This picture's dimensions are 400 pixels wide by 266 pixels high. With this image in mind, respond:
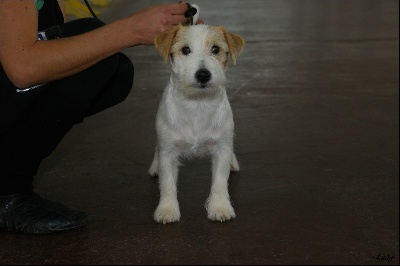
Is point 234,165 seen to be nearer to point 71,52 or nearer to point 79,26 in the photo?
point 79,26

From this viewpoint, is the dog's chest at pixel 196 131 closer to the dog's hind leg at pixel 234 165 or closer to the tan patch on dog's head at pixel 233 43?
the tan patch on dog's head at pixel 233 43

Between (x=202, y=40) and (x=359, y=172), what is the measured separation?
132 cm

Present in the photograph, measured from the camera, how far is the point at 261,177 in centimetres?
427

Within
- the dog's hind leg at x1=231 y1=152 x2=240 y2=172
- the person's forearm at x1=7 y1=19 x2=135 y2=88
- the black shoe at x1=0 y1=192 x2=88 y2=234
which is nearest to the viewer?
the person's forearm at x1=7 y1=19 x2=135 y2=88

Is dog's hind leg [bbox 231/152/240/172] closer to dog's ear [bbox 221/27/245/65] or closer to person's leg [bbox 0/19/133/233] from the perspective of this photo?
dog's ear [bbox 221/27/245/65]

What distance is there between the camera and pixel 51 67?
132 inches

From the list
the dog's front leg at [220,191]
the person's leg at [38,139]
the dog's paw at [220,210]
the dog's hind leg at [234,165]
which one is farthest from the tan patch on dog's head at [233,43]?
the dog's hind leg at [234,165]

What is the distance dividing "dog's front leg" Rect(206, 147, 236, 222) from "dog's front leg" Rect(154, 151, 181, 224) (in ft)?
0.56

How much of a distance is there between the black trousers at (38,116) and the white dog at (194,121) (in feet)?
1.11

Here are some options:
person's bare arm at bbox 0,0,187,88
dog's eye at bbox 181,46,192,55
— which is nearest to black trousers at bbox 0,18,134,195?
person's bare arm at bbox 0,0,187,88

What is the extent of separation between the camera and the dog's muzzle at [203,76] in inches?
135

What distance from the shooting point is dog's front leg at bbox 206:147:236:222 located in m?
3.67

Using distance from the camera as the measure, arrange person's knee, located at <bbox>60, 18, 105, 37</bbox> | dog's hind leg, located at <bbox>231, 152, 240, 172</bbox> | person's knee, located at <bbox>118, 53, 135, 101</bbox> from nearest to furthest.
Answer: person's knee, located at <bbox>60, 18, 105, 37</bbox> → person's knee, located at <bbox>118, 53, 135, 101</bbox> → dog's hind leg, located at <bbox>231, 152, 240, 172</bbox>

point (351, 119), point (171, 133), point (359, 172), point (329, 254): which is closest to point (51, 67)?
point (171, 133)
